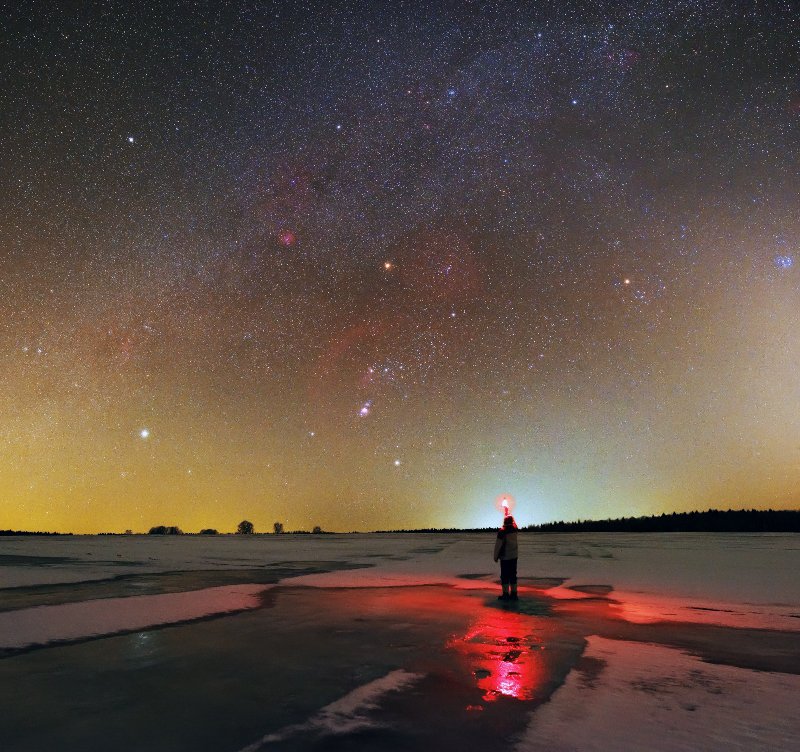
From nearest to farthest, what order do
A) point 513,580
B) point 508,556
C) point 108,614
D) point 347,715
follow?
1. point 347,715
2. point 108,614
3. point 513,580
4. point 508,556

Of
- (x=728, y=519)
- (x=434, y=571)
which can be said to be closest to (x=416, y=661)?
(x=434, y=571)

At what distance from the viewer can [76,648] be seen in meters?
6.48

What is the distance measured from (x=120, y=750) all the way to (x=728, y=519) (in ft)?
223

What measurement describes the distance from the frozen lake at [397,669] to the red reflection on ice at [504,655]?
0.10 ft

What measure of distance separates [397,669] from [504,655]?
1228 mm

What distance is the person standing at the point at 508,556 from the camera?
1030 cm

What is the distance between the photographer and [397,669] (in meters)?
5.63

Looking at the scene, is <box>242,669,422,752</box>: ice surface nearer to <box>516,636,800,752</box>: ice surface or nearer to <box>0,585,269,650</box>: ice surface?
<box>516,636,800,752</box>: ice surface

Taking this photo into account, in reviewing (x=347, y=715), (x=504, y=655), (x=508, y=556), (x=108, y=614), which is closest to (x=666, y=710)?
(x=504, y=655)

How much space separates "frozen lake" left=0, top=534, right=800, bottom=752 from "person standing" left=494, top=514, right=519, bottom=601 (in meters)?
0.39

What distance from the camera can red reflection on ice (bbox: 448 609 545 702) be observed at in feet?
16.4

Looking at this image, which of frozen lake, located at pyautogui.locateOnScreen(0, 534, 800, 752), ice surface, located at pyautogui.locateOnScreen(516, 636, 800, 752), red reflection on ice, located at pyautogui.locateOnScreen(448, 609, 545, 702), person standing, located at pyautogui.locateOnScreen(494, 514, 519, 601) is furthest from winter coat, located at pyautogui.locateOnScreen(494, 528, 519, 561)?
ice surface, located at pyautogui.locateOnScreen(516, 636, 800, 752)

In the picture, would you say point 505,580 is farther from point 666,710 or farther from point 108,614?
point 108,614

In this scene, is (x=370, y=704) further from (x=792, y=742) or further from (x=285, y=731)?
(x=792, y=742)
